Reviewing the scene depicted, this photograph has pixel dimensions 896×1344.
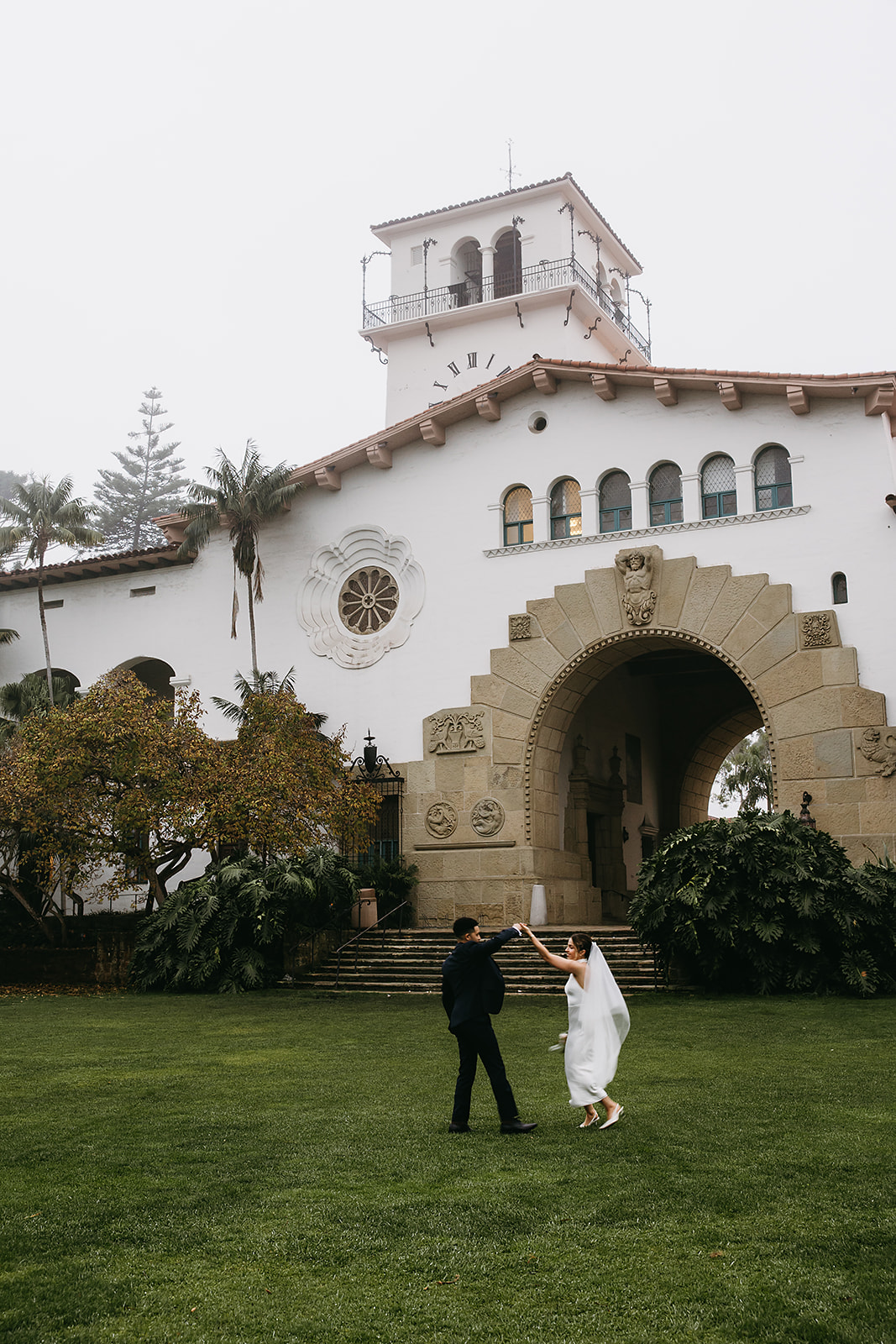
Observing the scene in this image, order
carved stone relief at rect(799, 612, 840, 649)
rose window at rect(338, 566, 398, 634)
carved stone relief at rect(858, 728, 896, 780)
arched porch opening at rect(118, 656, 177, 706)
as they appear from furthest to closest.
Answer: arched porch opening at rect(118, 656, 177, 706)
rose window at rect(338, 566, 398, 634)
carved stone relief at rect(799, 612, 840, 649)
carved stone relief at rect(858, 728, 896, 780)

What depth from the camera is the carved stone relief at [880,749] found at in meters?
19.0

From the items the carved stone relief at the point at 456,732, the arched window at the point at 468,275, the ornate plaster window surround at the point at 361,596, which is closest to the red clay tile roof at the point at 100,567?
the ornate plaster window surround at the point at 361,596

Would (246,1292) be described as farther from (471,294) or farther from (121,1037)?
(471,294)

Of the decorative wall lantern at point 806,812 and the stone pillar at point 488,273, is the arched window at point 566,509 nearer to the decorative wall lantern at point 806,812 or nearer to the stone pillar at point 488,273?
the decorative wall lantern at point 806,812

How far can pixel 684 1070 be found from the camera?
33.4 ft

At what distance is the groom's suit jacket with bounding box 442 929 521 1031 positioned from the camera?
8.01m

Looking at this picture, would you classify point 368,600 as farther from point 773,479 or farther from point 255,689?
point 773,479

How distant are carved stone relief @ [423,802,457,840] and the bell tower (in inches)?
583

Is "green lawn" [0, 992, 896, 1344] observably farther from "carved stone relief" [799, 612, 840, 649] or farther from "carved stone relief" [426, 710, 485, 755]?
"carved stone relief" [426, 710, 485, 755]

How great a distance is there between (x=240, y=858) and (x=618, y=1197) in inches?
622

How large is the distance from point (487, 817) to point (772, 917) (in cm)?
747

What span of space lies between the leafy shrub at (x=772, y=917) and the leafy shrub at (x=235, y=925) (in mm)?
5918

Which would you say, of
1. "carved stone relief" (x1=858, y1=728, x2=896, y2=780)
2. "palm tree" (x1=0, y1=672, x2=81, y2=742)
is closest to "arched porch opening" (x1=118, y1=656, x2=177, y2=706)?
"palm tree" (x1=0, y1=672, x2=81, y2=742)

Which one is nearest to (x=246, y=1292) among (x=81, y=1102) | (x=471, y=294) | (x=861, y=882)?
(x=81, y=1102)
